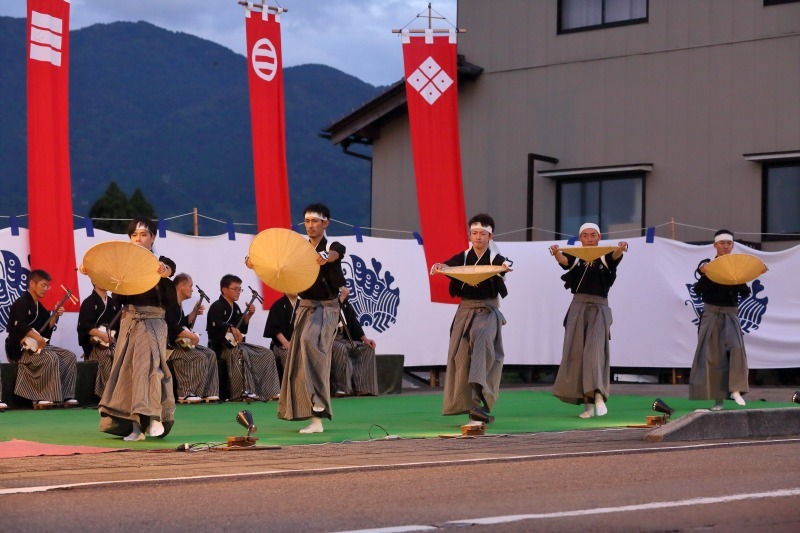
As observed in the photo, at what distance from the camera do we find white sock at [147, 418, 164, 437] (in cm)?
1027

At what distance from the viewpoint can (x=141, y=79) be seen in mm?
162875

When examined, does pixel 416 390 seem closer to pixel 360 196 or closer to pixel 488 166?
pixel 488 166

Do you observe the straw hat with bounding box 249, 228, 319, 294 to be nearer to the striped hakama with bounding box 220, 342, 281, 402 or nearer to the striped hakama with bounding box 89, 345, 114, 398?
the striped hakama with bounding box 89, 345, 114, 398

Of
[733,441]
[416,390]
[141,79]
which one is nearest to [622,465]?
[733,441]

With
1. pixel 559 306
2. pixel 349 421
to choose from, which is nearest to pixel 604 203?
pixel 559 306

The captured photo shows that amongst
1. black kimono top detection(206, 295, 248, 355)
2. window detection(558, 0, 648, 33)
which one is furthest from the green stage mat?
window detection(558, 0, 648, 33)

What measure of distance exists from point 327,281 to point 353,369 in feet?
20.1

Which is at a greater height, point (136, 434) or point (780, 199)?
point (780, 199)

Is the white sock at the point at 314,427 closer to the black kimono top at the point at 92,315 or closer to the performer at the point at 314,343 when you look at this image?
the performer at the point at 314,343

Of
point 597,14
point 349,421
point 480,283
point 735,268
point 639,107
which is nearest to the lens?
point 480,283

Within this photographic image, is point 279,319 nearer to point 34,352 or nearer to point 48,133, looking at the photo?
point 34,352

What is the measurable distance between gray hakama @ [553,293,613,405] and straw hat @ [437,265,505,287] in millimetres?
2100

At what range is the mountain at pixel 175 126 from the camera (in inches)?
5231

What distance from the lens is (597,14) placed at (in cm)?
2381
